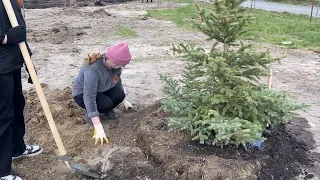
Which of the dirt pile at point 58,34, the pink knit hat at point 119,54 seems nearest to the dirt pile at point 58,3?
the dirt pile at point 58,34

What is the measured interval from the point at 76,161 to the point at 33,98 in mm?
1842

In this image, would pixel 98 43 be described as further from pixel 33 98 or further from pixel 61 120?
pixel 61 120

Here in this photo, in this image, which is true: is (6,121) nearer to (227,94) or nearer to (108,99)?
(108,99)

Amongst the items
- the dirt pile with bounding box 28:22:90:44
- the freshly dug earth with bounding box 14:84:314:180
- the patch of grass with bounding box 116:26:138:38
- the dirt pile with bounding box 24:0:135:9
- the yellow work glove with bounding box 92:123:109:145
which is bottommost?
the dirt pile with bounding box 24:0:135:9

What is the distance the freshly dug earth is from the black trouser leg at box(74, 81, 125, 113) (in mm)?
213

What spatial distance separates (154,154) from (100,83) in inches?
39.7

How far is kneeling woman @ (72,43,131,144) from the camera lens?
150 inches

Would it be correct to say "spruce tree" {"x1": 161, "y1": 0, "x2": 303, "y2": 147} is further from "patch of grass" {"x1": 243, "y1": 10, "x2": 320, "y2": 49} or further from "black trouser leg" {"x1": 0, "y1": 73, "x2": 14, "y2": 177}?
"patch of grass" {"x1": 243, "y1": 10, "x2": 320, "y2": 49}

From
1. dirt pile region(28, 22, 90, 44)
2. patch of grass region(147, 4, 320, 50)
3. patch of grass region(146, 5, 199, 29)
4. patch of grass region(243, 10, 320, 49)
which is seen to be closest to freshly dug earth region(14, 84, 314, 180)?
patch of grass region(147, 4, 320, 50)

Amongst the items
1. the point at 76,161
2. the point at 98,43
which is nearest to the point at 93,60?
the point at 76,161

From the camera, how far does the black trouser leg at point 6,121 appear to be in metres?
3.26

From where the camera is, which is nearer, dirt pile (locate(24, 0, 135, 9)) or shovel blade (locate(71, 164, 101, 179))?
shovel blade (locate(71, 164, 101, 179))

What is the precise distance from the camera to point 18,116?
3.70 meters

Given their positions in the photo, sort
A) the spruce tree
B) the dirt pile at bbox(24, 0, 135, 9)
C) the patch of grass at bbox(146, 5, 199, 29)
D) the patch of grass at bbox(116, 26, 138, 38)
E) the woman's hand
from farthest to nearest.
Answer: the dirt pile at bbox(24, 0, 135, 9) < the patch of grass at bbox(146, 5, 199, 29) < the patch of grass at bbox(116, 26, 138, 38) < the woman's hand < the spruce tree
